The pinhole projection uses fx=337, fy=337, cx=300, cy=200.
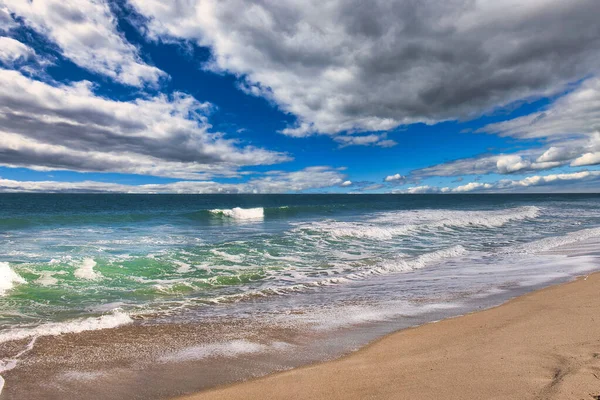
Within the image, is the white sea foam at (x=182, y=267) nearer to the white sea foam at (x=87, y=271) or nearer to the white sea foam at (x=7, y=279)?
the white sea foam at (x=87, y=271)

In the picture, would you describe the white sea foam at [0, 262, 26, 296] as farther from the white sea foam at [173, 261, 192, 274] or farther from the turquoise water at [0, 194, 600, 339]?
the white sea foam at [173, 261, 192, 274]

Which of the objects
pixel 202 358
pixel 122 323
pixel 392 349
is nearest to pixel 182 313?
pixel 122 323

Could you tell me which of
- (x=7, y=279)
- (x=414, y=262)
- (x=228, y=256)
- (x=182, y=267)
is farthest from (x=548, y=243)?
(x=7, y=279)

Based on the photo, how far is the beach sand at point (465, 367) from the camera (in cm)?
339

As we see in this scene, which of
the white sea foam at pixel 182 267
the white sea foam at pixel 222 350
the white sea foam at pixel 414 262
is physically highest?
the white sea foam at pixel 222 350

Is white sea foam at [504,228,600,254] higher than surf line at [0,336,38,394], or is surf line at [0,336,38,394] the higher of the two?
surf line at [0,336,38,394]

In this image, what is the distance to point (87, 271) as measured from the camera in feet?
35.8

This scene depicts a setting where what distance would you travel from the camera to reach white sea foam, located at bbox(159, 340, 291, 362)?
15.8 ft

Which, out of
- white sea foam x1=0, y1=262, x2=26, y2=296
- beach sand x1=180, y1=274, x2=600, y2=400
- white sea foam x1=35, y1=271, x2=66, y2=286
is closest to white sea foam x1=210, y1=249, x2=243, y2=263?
white sea foam x1=35, y1=271, x2=66, y2=286

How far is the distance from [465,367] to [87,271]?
11.2 metres

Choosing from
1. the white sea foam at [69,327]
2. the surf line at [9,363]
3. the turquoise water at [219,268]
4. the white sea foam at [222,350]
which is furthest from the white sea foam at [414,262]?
the surf line at [9,363]

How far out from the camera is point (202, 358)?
475 centimetres

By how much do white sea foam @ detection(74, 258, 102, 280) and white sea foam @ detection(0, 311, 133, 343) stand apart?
4.39 m

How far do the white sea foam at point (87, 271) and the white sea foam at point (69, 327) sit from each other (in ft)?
14.4
